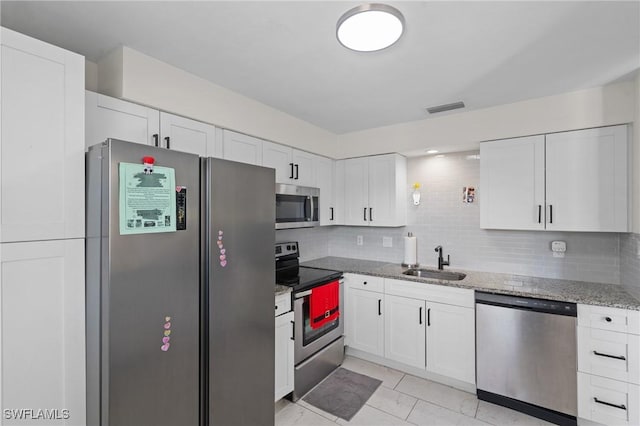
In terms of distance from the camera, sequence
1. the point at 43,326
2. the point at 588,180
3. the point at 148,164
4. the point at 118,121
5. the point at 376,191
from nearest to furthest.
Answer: the point at 43,326, the point at 148,164, the point at 118,121, the point at 588,180, the point at 376,191

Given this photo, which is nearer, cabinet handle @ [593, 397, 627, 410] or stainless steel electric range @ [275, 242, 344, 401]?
cabinet handle @ [593, 397, 627, 410]

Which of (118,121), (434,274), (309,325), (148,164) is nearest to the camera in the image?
(148,164)

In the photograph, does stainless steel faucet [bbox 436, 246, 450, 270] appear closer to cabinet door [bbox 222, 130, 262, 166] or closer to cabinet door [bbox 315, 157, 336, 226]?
cabinet door [bbox 315, 157, 336, 226]

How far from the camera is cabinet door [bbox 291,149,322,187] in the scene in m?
3.12

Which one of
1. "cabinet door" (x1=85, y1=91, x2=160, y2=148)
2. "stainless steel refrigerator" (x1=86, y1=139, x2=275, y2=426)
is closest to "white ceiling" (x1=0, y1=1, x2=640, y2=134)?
"cabinet door" (x1=85, y1=91, x2=160, y2=148)

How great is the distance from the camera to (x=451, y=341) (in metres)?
2.63

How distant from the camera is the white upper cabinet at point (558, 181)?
230cm

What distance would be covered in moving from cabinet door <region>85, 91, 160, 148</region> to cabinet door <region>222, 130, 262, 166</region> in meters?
0.54

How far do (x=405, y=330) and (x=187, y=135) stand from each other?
2503 millimetres

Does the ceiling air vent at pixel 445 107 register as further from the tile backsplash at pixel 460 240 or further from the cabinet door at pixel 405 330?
the cabinet door at pixel 405 330

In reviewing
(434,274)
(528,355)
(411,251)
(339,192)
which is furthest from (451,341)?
(339,192)

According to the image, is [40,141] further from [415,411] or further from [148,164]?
[415,411]

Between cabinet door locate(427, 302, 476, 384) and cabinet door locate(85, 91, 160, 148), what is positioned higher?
cabinet door locate(85, 91, 160, 148)

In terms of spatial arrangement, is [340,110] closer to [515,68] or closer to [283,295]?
[515,68]
